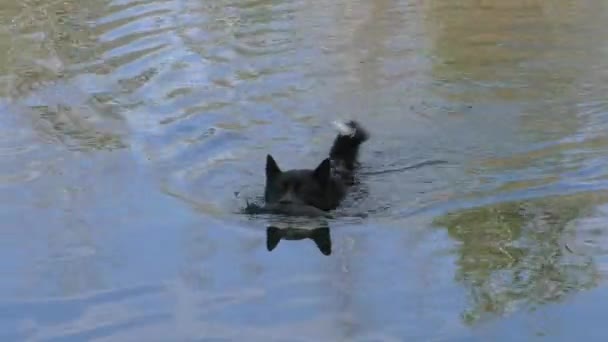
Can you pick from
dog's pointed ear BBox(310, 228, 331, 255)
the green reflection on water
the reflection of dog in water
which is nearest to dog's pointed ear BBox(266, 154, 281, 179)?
the reflection of dog in water

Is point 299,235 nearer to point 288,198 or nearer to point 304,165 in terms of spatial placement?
point 288,198

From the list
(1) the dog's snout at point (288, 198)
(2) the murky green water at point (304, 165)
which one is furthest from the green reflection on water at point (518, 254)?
(1) the dog's snout at point (288, 198)

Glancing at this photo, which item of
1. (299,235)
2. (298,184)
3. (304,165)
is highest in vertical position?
(298,184)

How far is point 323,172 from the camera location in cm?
1052

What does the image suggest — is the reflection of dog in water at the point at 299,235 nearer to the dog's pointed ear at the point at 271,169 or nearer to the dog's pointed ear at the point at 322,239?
the dog's pointed ear at the point at 322,239

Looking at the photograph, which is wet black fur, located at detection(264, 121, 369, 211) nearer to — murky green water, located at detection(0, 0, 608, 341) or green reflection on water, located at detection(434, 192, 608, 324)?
murky green water, located at detection(0, 0, 608, 341)

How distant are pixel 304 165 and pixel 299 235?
2.55 metres

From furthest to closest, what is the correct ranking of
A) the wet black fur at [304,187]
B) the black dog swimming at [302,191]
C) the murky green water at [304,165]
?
the wet black fur at [304,187] < the black dog swimming at [302,191] < the murky green water at [304,165]

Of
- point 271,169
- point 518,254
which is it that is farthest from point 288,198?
point 518,254

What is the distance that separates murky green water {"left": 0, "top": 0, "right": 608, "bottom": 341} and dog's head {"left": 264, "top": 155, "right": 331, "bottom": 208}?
0.32m

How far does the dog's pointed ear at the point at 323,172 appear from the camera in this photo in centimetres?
1046

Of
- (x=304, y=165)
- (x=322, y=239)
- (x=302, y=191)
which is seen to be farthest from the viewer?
(x=304, y=165)

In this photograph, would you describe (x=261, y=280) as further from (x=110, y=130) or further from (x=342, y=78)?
(x=342, y=78)

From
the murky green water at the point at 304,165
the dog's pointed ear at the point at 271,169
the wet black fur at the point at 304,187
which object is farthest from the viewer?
the dog's pointed ear at the point at 271,169
